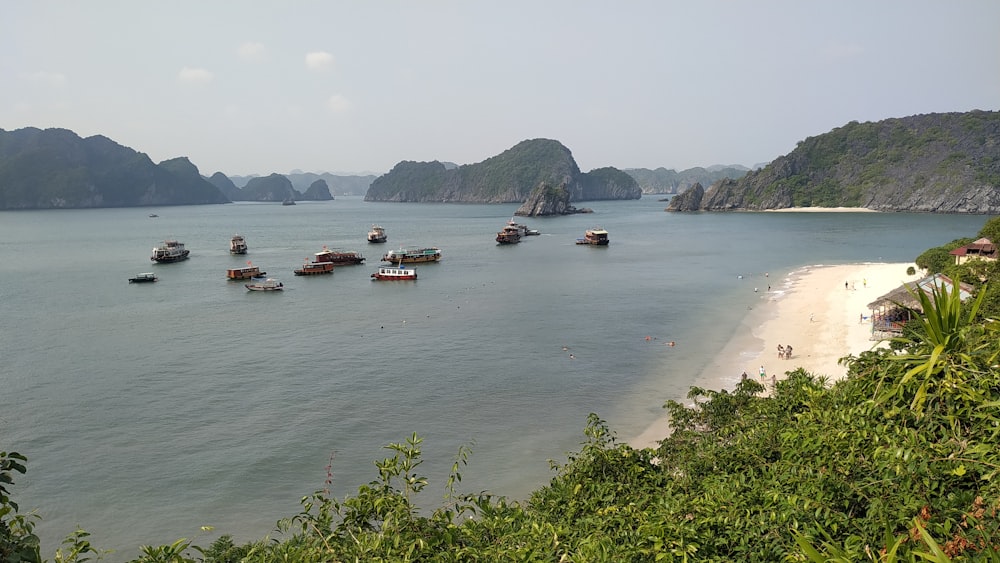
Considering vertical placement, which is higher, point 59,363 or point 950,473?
point 950,473

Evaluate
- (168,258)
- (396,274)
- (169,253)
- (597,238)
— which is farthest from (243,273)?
(597,238)

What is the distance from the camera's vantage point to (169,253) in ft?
309

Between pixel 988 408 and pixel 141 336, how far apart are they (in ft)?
178

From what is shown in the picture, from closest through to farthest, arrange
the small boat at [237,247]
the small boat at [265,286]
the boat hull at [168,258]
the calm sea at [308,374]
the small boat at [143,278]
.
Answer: the calm sea at [308,374]
the small boat at [265,286]
the small boat at [143,278]
the boat hull at [168,258]
the small boat at [237,247]

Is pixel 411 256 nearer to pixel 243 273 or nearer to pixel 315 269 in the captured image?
pixel 315 269

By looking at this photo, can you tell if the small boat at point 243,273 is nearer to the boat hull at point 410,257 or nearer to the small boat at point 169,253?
the boat hull at point 410,257

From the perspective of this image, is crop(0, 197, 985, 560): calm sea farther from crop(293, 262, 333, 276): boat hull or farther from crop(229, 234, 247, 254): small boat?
crop(229, 234, 247, 254): small boat

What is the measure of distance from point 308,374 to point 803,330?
37414mm

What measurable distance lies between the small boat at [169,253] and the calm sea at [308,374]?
177 inches

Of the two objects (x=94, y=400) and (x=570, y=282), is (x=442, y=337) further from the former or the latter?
(x=570, y=282)

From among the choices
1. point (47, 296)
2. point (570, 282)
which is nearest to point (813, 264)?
point (570, 282)

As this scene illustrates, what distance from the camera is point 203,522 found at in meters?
21.8

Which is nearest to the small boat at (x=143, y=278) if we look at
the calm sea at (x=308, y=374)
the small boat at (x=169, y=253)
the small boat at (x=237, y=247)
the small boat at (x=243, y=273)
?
the calm sea at (x=308, y=374)

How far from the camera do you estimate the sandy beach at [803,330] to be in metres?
35.8
